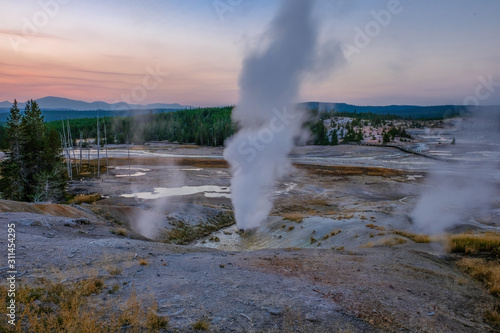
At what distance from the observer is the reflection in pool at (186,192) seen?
119 ft

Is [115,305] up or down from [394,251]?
up

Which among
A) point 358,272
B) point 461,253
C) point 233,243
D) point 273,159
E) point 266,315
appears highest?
point 273,159

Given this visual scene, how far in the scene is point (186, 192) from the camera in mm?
39031

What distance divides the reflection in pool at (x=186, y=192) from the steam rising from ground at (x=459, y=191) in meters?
22.3

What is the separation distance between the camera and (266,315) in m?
6.52

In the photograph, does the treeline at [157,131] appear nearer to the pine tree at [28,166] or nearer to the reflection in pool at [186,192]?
the reflection in pool at [186,192]

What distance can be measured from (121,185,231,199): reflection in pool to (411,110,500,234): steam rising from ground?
22.3 m

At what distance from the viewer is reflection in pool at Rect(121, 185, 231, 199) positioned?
36.4 m

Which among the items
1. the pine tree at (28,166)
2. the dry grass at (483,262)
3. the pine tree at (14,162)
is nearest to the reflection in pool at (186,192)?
the pine tree at (28,166)

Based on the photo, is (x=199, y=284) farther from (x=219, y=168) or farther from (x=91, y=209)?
(x=219, y=168)

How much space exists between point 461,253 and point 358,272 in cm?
721

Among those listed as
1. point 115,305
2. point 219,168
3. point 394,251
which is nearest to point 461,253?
point 394,251

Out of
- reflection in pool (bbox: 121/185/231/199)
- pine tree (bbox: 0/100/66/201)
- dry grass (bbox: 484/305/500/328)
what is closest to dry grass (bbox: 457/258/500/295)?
dry grass (bbox: 484/305/500/328)

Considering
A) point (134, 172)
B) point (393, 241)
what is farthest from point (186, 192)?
point (393, 241)
